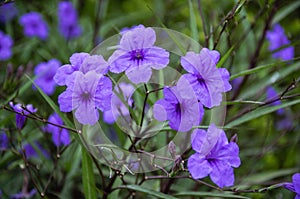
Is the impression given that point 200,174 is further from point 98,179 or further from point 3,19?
point 3,19

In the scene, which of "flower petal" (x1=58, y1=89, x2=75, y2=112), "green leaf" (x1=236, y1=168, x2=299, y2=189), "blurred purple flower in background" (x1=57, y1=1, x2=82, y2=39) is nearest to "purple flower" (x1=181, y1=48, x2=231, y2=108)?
"flower petal" (x1=58, y1=89, x2=75, y2=112)

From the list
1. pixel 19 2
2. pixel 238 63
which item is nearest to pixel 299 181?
pixel 238 63

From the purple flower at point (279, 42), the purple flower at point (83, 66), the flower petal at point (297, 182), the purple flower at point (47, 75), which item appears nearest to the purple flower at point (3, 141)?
the purple flower at point (47, 75)

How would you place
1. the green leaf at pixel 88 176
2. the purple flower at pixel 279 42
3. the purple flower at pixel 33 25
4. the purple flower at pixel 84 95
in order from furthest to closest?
the purple flower at pixel 33 25, the purple flower at pixel 279 42, the green leaf at pixel 88 176, the purple flower at pixel 84 95

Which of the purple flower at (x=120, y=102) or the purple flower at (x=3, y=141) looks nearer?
the purple flower at (x=120, y=102)

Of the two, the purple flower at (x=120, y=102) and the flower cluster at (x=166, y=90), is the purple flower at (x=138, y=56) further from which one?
the purple flower at (x=120, y=102)

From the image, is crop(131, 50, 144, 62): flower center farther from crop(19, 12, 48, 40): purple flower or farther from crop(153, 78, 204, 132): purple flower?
crop(19, 12, 48, 40): purple flower

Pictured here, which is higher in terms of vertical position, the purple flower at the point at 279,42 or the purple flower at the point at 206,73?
the purple flower at the point at 279,42
